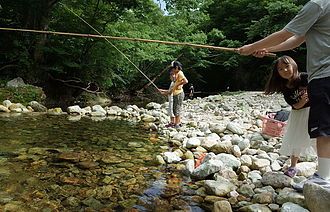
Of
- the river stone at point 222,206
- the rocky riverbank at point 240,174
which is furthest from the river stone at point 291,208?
the river stone at point 222,206

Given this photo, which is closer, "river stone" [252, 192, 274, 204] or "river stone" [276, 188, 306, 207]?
"river stone" [276, 188, 306, 207]

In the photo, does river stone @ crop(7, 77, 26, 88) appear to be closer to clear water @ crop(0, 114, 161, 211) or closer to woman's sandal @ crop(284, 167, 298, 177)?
clear water @ crop(0, 114, 161, 211)

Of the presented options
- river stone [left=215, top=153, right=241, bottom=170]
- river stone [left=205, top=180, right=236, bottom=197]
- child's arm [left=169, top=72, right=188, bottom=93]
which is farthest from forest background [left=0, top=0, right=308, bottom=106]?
river stone [left=205, top=180, right=236, bottom=197]

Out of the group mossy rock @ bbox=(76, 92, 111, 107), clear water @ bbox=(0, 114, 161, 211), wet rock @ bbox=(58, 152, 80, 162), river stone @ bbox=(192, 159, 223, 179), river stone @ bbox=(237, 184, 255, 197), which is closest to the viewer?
clear water @ bbox=(0, 114, 161, 211)

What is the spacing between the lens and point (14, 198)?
9.45 feet

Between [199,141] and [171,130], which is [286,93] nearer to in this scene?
[199,141]

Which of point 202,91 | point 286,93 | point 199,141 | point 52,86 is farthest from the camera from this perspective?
point 202,91

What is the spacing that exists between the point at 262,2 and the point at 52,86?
13.9 m

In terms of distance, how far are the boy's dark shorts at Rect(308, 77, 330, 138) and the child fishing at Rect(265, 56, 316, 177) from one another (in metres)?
0.70

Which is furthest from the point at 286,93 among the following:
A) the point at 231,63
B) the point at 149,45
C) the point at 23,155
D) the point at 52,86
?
the point at 231,63

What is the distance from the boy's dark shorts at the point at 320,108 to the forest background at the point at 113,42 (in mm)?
12388

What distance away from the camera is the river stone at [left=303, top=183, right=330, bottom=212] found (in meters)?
2.25

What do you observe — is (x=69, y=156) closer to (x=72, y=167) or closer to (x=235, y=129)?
(x=72, y=167)

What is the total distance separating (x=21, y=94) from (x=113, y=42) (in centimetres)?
561
